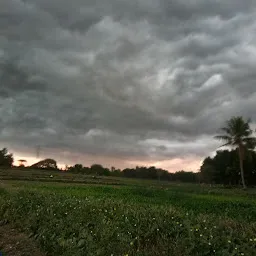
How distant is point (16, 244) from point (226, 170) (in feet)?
196

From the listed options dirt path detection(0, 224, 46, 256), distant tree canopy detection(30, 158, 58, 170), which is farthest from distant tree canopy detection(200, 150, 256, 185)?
dirt path detection(0, 224, 46, 256)

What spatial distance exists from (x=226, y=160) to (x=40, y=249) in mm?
63574

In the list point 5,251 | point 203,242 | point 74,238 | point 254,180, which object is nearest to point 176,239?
point 203,242

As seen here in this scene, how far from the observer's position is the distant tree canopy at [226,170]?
64.2 m

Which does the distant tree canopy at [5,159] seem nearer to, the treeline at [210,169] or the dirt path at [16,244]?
the treeline at [210,169]

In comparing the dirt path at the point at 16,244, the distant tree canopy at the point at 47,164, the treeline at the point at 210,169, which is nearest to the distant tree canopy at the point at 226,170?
the treeline at the point at 210,169

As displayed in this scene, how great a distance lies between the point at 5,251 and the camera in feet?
30.3

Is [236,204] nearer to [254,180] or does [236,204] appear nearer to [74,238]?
[74,238]

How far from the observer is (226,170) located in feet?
215

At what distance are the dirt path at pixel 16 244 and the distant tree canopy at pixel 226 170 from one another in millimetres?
57531

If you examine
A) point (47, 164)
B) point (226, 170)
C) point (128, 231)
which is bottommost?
point (128, 231)

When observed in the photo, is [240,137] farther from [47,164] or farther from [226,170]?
[47,164]

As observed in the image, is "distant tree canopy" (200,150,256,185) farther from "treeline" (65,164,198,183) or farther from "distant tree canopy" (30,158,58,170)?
"distant tree canopy" (30,158,58,170)

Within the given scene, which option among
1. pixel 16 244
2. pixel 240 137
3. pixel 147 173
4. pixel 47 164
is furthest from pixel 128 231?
pixel 147 173
